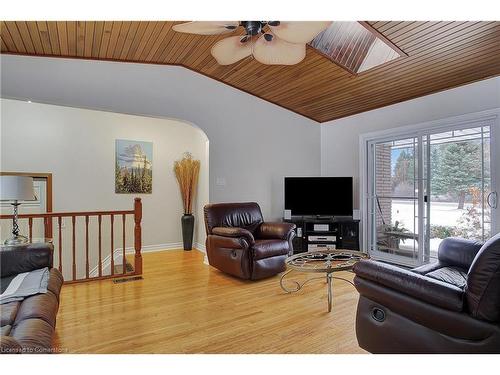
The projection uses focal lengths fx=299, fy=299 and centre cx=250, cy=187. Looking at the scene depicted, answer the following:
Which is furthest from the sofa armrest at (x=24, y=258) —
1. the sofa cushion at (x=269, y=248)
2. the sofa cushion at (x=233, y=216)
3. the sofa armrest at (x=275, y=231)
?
the sofa armrest at (x=275, y=231)

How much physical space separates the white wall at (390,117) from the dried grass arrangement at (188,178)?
2.44 metres

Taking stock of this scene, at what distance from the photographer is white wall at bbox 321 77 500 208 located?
349 centimetres

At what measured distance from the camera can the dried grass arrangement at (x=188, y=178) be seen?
5742 mm

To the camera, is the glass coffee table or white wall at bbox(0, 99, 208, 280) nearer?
the glass coffee table

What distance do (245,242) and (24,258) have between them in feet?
6.92

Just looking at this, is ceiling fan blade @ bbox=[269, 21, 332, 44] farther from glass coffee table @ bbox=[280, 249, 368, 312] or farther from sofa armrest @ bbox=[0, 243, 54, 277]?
sofa armrest @ bbox=[0, 243, 54, 277]

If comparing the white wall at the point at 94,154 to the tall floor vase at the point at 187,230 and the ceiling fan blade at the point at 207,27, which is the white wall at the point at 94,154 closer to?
the tall floor vase at the point at 187,230

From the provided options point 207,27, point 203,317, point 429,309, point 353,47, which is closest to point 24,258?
point 203,317

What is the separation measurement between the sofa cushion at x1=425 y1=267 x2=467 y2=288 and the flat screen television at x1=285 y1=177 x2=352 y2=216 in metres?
2.29

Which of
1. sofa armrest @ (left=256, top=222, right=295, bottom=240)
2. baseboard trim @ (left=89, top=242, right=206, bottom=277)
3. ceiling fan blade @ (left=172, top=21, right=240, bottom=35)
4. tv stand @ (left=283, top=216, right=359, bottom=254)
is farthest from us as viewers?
baseboard trim @ (left=89, top=242, right=206, bottom=277)

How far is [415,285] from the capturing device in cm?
160

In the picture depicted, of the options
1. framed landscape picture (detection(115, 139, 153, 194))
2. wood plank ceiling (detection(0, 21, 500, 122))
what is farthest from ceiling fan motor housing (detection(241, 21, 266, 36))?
framed landscape picture (detection(115, 139, 153, 194))

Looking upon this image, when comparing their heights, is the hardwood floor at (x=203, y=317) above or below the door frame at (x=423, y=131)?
below
